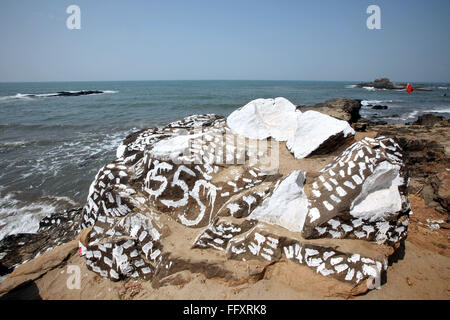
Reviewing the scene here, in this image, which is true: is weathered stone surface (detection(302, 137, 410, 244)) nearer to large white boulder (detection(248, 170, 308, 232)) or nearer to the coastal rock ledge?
the coastal rock ledge

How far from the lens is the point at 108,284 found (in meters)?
3.27

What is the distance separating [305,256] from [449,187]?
165 inches

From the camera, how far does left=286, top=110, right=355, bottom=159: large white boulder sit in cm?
443

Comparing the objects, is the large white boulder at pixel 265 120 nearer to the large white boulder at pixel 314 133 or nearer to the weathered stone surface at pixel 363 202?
the large white boulder at pixel 314 133

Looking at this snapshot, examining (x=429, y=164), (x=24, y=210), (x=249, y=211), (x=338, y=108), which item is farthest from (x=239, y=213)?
(x=338, y=108)

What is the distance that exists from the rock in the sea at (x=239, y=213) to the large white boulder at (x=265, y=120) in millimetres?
1064

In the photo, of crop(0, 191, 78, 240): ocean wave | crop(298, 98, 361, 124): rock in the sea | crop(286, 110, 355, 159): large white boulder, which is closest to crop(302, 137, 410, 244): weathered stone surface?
crop(286, 110, 355, 159): large white boulder

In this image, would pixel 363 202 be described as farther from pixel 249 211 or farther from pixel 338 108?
pixel 338 108

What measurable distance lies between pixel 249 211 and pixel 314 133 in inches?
94.1

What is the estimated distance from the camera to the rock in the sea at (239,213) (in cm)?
285

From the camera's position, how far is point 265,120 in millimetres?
5562

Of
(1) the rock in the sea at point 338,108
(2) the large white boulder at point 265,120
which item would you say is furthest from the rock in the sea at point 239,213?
(1) the rock in the sea at point 338,108

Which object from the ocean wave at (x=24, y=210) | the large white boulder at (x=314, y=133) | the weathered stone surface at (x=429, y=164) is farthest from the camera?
the ocean wave at (x=24, y=210)
